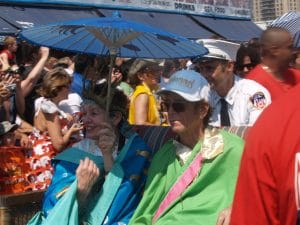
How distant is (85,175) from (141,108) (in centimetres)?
214

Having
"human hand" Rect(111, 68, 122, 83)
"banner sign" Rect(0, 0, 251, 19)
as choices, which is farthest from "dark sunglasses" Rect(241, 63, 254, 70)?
"banner sign" Rect(0, 0, 251, 19)

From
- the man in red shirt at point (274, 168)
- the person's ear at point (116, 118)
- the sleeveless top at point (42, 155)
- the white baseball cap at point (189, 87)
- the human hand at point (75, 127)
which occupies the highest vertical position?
the man in red shirt at point (274, 168)

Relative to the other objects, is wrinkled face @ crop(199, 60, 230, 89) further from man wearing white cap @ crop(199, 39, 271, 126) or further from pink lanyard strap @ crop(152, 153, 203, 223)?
pink lanyard strap @ crop(152, 153, 203, 223)

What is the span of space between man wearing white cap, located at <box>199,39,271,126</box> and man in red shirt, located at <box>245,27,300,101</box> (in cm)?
7

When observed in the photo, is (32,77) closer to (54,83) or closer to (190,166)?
(54,83)

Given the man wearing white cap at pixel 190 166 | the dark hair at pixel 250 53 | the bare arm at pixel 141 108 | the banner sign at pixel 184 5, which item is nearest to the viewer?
the man wearing white cap at pixel 190 166

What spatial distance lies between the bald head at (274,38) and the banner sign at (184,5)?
931cm

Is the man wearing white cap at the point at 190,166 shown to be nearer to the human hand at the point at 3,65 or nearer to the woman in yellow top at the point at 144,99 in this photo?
the woman in yellow top at the point at 144,99

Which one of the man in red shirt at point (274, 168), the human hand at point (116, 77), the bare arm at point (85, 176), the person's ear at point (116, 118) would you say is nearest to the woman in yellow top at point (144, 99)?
the human hand at point (116, 77)

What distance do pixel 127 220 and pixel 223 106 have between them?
1.29m

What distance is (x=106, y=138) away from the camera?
373 cm

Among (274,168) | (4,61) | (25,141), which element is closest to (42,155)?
(25,141)

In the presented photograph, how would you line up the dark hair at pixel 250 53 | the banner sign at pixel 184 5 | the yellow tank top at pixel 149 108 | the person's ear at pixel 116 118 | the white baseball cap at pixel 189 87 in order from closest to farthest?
the white baseball cap at pixel 189 87 → the person's ear at pixel 116 118 → the dark hair at pixel 250 53 → the yellow tank top at pixel 149 108 → the banner sign at pixel 184 5

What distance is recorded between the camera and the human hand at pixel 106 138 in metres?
3.70
